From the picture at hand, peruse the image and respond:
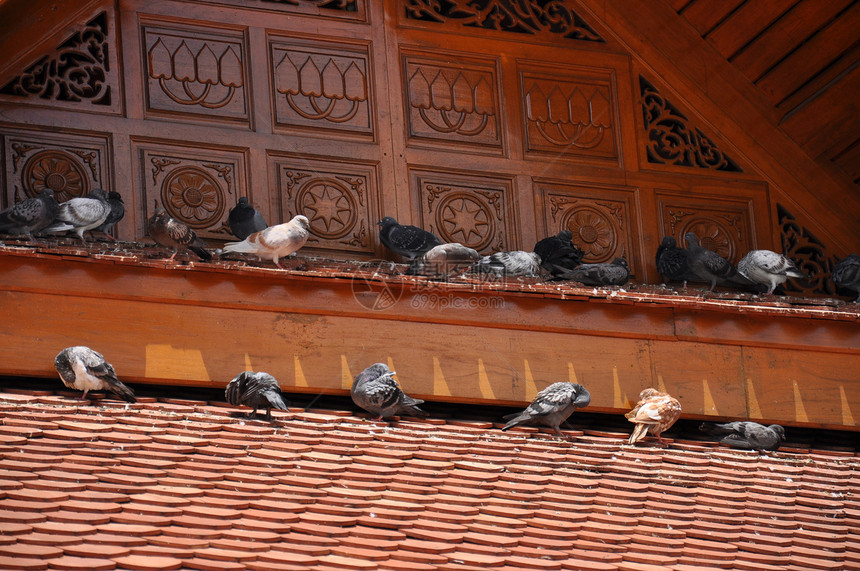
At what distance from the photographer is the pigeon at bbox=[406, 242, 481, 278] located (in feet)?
22.2

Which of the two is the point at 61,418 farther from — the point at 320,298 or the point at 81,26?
the point at 81,26

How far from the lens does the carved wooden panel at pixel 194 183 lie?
7.28 m

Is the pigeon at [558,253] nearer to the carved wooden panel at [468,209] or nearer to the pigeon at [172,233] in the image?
the carved wooden panel at [468,209]

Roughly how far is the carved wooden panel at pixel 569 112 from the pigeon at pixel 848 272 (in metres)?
1.70

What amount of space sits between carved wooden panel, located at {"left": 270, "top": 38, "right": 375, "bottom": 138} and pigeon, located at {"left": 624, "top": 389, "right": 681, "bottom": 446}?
2686 millimetres

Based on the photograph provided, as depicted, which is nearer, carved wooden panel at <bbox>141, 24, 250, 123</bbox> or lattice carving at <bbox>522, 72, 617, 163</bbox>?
carved wooden panel at <bbox>141, 24, 250, 123</bbox>

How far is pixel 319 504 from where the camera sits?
194 inches

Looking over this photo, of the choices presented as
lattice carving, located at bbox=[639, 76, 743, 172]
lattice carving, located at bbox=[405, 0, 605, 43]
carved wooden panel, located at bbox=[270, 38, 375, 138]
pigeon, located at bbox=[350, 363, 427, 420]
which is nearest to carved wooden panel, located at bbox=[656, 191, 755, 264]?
lattice carving, located at bbox=[639, 76, 743, 172]

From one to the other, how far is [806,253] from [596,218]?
1.65 m

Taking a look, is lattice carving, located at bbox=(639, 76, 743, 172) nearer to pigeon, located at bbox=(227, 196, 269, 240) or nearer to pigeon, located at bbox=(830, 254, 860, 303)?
pigeon, located at bbox=(830, 254, 860, 303)

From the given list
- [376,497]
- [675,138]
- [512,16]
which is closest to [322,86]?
[512,16]

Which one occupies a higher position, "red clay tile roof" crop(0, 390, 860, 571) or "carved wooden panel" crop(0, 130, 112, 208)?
"carved wooden panel" crop(0, 130, 112, 208)

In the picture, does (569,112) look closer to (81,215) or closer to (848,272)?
(848,272)

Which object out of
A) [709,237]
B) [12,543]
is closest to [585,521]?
[12,543]
